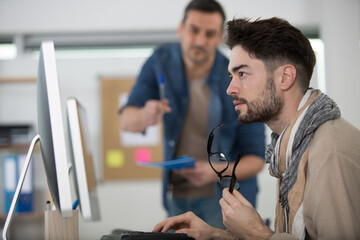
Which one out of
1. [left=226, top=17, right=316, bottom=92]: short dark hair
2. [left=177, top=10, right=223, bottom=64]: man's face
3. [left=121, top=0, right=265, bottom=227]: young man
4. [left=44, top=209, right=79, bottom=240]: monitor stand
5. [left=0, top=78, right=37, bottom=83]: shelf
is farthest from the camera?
[left=0, top=78, right=37, bottom=83]: shelf

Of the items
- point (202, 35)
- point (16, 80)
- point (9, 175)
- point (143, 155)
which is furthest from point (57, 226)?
point (16, 80)

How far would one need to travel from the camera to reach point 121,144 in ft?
11.2

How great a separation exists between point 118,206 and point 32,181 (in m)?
0.67

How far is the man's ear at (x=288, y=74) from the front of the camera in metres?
1.04

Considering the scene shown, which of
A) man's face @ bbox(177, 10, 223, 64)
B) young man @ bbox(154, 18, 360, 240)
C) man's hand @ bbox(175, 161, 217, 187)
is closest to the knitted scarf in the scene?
young man @ bbox(154, 18, 360, 240)

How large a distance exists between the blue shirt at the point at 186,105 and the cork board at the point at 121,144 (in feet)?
3.98

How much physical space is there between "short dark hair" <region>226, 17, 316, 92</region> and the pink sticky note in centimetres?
238

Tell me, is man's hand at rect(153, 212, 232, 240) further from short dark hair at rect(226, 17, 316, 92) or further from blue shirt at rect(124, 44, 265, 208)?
blue shirt at rect(124, 44, 265, 208)

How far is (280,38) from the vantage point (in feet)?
3.38

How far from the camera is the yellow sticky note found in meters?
3.39

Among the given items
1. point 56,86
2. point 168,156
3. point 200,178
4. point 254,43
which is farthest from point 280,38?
point 168,156

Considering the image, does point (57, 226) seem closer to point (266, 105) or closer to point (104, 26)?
point (266, 105)

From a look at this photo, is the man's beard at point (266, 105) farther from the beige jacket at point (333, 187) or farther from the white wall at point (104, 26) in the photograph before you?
the white wall at point (104, 26)

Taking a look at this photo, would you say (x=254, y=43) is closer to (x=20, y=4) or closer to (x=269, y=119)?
(x=269, y=119)
